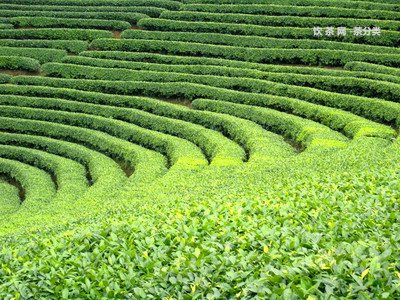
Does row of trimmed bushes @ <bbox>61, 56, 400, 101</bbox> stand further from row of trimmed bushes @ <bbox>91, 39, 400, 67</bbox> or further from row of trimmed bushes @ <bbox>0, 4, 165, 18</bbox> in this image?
row of trimmed bushes @ <bbox>0, 4, 165, 18</bbox>

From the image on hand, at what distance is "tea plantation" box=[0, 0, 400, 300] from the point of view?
6.86 metres

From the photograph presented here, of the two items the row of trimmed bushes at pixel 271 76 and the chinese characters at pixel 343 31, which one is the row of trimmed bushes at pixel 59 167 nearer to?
the row of trimmed bushes at pixel 271 76

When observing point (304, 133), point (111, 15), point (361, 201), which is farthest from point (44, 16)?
point (361, 201)

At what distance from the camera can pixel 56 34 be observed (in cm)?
4809

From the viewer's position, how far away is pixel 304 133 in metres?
26.1

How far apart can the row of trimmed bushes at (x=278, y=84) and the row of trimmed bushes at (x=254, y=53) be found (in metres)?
3.67

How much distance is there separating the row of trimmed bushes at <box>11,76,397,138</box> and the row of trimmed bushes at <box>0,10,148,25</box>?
1123 cm

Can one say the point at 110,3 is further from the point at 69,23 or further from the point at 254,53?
the point at 254,53

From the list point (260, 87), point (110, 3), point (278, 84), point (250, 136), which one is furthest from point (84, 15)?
point (250, 136)

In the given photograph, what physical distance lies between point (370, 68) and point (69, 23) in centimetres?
2743

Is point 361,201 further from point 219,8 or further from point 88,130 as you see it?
point 219,8

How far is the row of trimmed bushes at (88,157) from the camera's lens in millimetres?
24500

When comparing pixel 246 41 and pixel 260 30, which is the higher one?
pixel 260 30

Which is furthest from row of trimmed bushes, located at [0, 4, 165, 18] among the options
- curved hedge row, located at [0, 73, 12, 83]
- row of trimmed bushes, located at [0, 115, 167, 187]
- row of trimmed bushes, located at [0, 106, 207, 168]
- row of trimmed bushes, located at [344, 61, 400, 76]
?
row of trimmed bushes, located at [344, 61, 400, 76]
